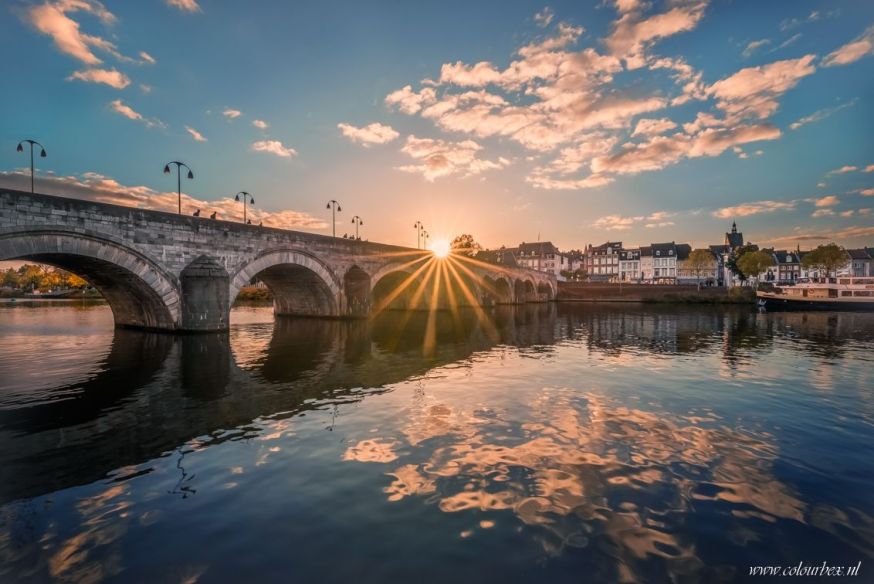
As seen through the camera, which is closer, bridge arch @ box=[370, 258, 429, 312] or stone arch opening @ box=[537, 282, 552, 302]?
bridge arch @ box=[370, 258, 429, 312]

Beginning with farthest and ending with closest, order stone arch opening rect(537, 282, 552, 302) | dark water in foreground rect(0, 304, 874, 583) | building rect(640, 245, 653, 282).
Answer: building rect(640, 245, 653, 282) < stone arch opening rect(537, 282, 552, 302) < dark water in foreground rect(0, 304, 874, 583)

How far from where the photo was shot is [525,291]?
91.8m

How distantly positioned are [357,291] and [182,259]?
17.2 metres

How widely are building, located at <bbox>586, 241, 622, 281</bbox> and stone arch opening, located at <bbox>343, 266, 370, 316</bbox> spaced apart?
12244 centimetres

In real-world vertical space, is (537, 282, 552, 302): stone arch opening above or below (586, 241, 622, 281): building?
below

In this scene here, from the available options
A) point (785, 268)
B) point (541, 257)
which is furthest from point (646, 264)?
point (785, 268)

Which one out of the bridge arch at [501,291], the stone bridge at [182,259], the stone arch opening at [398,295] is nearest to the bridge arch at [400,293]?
the stone arch opening at [398,295]

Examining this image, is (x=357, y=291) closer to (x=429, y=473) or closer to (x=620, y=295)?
(x=429, y=473)

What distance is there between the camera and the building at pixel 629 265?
13925 cm

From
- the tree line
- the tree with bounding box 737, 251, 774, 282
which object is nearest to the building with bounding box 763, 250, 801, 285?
Result: the tree with bounding box 737, 251, 774, 282

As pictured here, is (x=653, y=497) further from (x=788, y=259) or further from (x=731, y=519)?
(x=788, y=259)

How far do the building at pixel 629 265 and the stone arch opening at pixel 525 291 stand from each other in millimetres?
60485

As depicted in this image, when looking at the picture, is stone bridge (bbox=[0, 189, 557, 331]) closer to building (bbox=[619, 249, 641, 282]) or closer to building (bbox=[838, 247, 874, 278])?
building (bbox=[619, 249, 641, 282])

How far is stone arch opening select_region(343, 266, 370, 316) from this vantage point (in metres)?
39.9
